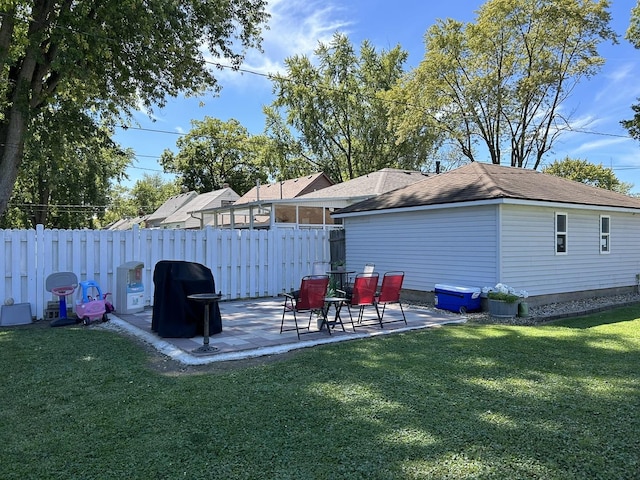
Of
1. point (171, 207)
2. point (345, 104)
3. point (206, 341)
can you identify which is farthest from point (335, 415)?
point (171, 207)

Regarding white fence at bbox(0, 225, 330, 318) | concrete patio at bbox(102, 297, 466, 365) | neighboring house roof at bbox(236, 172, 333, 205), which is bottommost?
concrete patio at bbox(102, 297, 466, 365)

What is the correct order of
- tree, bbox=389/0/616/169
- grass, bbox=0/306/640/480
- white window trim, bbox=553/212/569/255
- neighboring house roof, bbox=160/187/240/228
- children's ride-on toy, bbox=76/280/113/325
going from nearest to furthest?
grass, bbox=0/306/640/480, children's ride-on toy, bbox=76/280/113/325, white window trim, bbox=553/212/569/255, tree, bbox=389/0/616/169, neighboring house roof, bbox=160/187/240/228

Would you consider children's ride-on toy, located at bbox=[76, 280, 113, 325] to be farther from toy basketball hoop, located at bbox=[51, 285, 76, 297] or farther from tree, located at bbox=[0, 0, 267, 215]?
tree, located at bbox=[0, 0, 267, 215]

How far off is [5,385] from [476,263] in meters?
8.64

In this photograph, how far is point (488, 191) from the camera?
9641 millimetres

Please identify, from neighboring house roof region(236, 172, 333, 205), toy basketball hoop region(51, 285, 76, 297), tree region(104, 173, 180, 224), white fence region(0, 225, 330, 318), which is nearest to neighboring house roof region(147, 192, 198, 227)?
neighboring house roof region(236, 172, 333, 205)

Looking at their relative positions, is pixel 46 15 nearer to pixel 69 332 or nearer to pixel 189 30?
pixel 189 30

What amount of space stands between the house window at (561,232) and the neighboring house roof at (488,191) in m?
0.45

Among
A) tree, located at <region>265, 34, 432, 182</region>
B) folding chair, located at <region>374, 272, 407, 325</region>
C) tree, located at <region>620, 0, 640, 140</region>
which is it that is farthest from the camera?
tree, located at <region>265, 34, 432, 182</region>

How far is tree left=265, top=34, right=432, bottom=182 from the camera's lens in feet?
111

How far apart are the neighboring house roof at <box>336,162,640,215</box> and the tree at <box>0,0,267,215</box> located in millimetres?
6419

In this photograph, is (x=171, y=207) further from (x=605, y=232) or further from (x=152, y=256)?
(x=605, y=232)

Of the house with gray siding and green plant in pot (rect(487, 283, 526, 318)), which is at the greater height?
the house with gray siding

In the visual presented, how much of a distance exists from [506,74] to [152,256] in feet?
64.9
